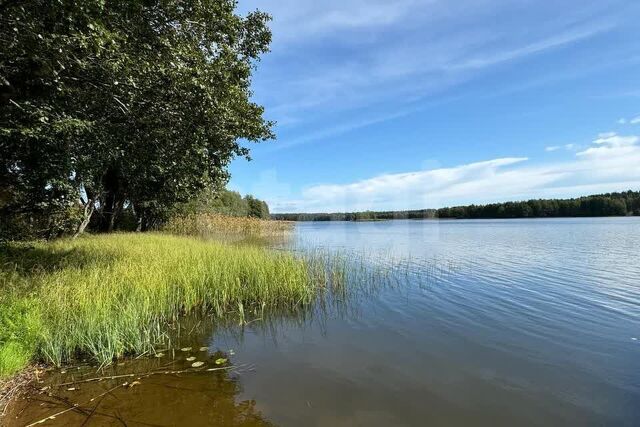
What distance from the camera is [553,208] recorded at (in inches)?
3196

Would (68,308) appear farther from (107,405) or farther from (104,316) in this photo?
(107,405)

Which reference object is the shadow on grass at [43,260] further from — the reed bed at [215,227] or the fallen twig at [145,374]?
the reed bed at [215,227]

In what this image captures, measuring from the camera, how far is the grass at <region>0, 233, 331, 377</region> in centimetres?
541

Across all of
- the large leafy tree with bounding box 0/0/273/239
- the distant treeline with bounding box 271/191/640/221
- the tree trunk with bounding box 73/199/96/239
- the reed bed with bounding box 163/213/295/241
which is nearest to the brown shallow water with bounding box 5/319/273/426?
the large leafy tree with bounding box 0/0/273/239

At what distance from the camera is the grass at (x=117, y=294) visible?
541cm

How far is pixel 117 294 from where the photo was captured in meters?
7.39

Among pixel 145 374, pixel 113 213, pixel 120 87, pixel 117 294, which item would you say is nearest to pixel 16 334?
pixel 145 374

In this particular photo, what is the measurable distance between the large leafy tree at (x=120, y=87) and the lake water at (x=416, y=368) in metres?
4.61

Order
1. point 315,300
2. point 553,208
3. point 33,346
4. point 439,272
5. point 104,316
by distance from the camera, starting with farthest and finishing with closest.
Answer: point 553,208, point 439,272, point 315,300, point 104,316, point 33,346

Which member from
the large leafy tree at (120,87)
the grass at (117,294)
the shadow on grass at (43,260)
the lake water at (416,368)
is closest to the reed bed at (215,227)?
the shadow on grass at (43,260)

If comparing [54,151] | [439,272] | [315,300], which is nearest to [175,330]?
[315,300]

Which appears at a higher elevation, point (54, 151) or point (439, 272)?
point (54, 151)

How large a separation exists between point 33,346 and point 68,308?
107 centimetres

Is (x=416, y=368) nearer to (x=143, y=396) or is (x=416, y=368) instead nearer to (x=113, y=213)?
(x=143, y=396)
